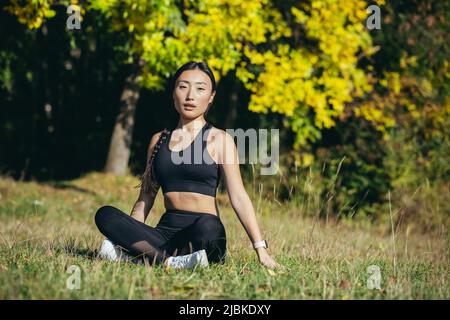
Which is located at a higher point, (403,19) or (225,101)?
(403,19)

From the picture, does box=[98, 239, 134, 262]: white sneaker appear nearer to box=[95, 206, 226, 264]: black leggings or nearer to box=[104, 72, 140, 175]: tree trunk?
box=[95, 206, 226, 264]: black leggings

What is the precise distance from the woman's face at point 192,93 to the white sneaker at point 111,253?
101 centimetres

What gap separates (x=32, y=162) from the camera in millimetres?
12961

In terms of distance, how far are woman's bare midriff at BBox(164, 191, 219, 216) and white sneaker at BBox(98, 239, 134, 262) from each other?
0.48 metres

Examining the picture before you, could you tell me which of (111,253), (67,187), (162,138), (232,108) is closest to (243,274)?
(111,253)

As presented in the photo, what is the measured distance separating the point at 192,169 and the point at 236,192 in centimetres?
33

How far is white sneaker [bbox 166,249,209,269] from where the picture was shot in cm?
399

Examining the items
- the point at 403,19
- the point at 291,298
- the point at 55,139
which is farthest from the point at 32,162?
the point at 291,298

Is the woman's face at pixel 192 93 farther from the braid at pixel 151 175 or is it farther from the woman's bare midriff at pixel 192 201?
the woman's bare midriff at pixel 192 201

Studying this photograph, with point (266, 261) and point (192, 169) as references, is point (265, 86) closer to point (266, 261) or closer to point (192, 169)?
point (192, 169)

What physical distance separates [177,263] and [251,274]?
489mm

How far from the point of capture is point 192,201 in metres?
4.27

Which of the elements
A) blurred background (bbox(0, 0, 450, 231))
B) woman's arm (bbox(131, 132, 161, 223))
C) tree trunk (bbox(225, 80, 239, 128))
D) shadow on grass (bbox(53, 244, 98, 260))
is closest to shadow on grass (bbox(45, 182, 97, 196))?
blurred background (bbox(0, 0, 450, 231))
